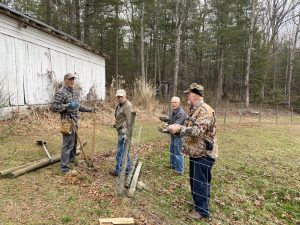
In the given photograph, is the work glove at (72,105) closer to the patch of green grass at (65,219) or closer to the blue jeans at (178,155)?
the patch of green grass at (65,219)

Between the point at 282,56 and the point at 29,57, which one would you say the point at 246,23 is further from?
the point at 29,57

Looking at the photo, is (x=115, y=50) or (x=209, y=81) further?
(x=209, y=81)

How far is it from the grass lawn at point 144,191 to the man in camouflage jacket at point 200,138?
0.70m

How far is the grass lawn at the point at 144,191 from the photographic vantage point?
4.52m

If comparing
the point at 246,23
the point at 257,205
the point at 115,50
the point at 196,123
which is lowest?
the point at 257,205

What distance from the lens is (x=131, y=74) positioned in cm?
3212

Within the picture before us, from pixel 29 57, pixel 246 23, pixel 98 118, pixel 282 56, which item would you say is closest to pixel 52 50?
pixel 29 57

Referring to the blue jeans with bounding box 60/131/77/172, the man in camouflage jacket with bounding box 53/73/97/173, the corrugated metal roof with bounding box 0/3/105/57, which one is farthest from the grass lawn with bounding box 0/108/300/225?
the corrugated metal roof with bounding box 0/3/105/57

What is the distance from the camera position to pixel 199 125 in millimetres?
4285

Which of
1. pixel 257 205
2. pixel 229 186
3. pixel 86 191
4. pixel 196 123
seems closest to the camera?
pixel 196 123

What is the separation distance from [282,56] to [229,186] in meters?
37.0

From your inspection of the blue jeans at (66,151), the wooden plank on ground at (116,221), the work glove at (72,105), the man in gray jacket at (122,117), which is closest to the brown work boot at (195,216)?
the wooden plank on ground at (116,221)

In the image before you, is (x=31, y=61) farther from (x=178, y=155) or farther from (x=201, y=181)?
(x=201, y=181)

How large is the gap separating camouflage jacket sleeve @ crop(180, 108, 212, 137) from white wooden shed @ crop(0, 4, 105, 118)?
7349 mm
